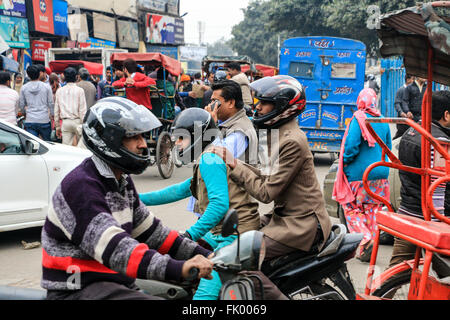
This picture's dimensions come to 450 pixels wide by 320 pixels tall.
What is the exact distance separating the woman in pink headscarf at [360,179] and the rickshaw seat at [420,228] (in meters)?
2.60

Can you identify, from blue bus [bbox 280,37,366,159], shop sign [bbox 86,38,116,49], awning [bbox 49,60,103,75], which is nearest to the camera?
blue bus [bbox 280,37,366,159]

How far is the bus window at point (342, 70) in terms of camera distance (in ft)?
40.6

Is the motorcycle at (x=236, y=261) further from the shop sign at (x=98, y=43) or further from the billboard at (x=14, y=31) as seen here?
the shop sign at (x=98, y=43)

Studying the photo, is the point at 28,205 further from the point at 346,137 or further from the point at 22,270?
the point at 346,137

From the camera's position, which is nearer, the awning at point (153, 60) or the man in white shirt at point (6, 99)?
the man in white shirt at point (6, 99)

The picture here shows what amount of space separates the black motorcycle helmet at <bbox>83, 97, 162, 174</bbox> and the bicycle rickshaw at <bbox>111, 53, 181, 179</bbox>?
7.13 metres

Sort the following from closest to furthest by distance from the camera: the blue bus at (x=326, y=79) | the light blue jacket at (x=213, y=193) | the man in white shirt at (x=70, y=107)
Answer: the light blue jacket at (x=213, y=193) → the man in white shirt at (x=70, y=107) → the blue bus at (x=326, y=79)

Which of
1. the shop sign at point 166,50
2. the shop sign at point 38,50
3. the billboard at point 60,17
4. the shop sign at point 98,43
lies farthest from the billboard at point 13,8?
the shop sign at point 166,50

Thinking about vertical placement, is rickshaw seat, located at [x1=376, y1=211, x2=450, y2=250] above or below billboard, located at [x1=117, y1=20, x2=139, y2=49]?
below

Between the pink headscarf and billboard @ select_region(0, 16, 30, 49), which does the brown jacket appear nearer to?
the pink headscarf

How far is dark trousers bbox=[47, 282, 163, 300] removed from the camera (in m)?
2.19

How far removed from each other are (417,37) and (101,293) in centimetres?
236

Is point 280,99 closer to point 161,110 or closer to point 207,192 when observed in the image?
point 207,192

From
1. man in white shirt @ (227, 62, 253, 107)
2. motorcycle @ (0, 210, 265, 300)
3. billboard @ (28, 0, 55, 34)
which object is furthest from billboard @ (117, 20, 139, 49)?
motorcycle @ (0, 210, 265, 300)
